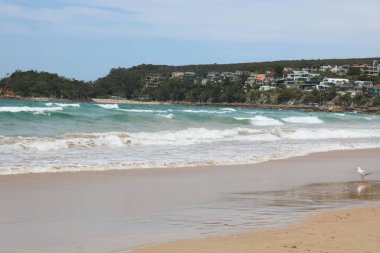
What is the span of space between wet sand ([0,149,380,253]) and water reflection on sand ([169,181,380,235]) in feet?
0.04

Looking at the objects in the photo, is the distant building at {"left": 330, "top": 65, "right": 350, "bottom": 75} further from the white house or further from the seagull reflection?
the seagull reflection

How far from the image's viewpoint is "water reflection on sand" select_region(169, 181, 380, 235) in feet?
23.9

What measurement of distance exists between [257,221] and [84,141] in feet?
38.6

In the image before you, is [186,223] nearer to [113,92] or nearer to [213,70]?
[113,92]

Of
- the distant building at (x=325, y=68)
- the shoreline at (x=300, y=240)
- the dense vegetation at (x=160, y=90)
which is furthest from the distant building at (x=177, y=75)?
the shoreline at (x=300, y=240)

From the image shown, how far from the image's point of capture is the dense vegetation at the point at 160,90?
13688 cm

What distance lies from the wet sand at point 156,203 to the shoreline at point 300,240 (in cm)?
27

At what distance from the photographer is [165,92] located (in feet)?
530

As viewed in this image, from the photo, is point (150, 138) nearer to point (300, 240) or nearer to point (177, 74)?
point (300, 240)

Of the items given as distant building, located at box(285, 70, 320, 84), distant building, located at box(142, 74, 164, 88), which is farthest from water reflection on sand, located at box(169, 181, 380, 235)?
distant building, located at box(142, 74, 164, 88)

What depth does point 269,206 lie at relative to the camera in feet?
28.8

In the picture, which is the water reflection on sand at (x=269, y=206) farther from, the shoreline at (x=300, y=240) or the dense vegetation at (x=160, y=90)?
the dense vegetation at (x=160, y=90)

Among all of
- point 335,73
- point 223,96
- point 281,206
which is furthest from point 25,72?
point 281,206

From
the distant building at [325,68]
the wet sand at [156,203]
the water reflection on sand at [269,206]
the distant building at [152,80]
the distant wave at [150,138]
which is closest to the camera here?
the wet sand at [156,203]
